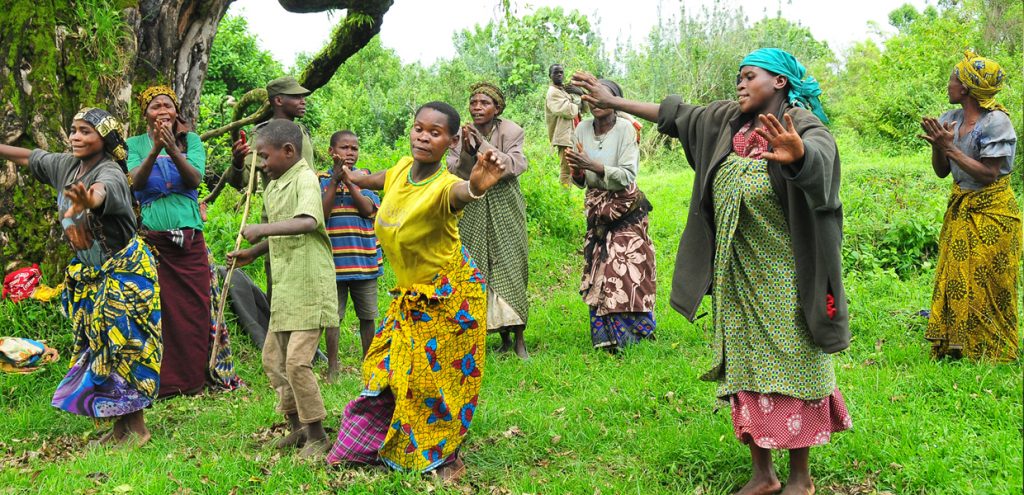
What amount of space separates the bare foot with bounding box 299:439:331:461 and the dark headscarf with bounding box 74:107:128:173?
206 cm

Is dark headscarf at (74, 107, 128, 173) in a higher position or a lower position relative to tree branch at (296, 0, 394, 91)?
lower

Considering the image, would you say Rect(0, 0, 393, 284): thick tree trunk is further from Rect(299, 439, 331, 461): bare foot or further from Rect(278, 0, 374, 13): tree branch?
Rect(299, 439, 331, 461): bare foot

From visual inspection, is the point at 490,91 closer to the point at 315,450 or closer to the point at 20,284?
the point at 315,450

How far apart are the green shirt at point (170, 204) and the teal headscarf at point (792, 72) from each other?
388cm

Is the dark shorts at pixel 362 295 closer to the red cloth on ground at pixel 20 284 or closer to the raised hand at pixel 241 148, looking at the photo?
the raised hand at pixel 241 148

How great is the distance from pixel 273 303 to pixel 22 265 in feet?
9.83

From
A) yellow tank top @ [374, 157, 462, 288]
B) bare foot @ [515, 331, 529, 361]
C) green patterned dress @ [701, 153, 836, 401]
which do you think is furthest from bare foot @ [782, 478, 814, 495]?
bare foot @ [515, 331, 529, 361]

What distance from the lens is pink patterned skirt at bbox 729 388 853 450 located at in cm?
386

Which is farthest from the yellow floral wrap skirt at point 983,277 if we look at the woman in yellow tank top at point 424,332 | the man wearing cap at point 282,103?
the man wearing cap at point 282,103

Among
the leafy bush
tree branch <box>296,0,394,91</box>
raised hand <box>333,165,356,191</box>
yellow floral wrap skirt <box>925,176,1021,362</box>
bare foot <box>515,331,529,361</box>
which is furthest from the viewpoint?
tree branch <box>296,0,394,91</box>

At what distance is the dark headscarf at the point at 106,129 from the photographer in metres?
4.86

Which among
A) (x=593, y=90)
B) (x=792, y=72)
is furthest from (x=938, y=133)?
(x=593, y=90)

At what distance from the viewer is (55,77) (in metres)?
6.46

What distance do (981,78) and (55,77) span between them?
6.68m
